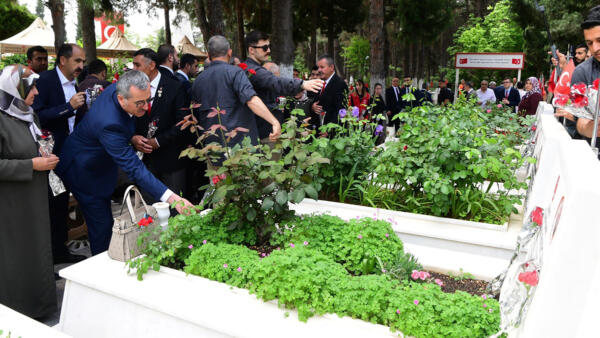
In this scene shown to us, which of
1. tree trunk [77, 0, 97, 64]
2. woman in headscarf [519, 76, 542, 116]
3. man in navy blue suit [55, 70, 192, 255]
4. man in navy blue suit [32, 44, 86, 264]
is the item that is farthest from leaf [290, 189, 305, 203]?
tree trunk [77, 0, 97, 64]

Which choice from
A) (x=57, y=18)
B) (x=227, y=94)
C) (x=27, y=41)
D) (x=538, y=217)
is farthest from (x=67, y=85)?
(x=27, y=41)

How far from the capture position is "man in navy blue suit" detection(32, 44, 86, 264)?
4.45 metres

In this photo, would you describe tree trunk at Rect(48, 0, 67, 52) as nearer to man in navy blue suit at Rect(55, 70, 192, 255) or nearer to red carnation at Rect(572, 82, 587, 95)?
man in navy blue suit at Rect(55, 70, 192, 255)

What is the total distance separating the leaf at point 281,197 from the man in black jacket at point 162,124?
76.5 inches

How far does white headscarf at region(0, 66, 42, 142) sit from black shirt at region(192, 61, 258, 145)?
5.11 feet

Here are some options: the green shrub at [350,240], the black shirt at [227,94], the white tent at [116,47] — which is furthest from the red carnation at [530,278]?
the white tent at [116,47]

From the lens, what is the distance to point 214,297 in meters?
2.65

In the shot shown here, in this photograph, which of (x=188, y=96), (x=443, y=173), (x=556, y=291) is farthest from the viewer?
(x=188, y=96)

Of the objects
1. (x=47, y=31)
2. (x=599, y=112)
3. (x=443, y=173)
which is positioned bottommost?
(x=443, y=173)

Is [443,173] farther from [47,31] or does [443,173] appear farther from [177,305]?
[47,31]

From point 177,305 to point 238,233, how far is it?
2.58ft

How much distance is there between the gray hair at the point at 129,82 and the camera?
10.6 ft

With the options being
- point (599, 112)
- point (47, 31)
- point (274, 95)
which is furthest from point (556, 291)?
point (47, 31)

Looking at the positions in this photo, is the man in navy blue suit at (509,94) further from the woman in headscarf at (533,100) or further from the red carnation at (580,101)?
the red carnation at (580,101)
